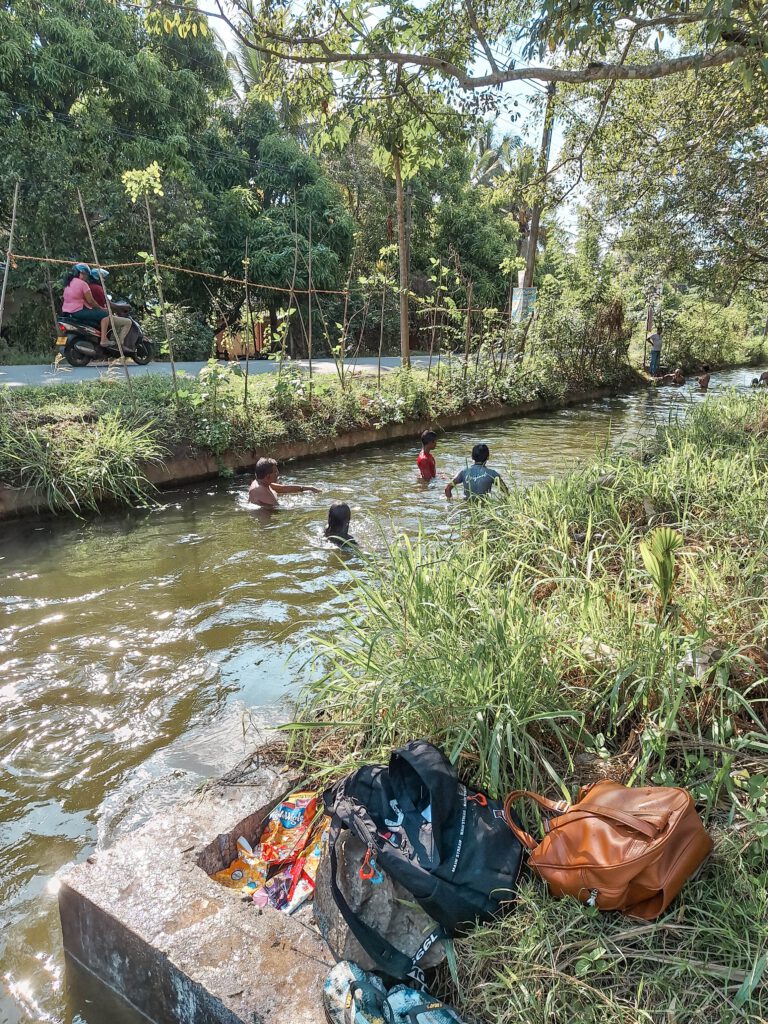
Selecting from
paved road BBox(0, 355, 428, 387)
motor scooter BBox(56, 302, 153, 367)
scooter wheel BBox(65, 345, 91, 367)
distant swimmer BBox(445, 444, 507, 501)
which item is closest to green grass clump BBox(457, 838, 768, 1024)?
distant swimmer BBox(445, 444, 507, 501)

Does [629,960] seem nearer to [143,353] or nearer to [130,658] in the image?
[130,658]

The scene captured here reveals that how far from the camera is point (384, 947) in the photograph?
1.89 m

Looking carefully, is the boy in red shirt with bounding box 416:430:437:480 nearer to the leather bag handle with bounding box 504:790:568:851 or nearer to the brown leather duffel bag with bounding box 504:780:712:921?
the leather bag handle with bounding box 504:790:568:851

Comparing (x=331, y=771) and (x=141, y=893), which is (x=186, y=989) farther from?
(x=331, y=771)

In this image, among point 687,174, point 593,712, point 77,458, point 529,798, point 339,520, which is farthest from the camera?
point 687,174

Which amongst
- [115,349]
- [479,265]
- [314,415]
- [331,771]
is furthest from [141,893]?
[479,265]

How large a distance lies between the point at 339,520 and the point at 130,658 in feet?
7.78

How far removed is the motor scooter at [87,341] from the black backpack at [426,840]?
33.7 feet

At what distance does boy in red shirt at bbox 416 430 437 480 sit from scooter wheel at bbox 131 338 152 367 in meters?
6.15

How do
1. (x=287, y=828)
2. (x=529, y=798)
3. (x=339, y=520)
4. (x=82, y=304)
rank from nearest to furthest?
(x=529, y=798), (x=287, y=828), (x=339, y=520), (x=82, y=304)

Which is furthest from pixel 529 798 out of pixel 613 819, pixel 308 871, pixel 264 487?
pixel 264 487

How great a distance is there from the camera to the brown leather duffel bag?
1.84 m

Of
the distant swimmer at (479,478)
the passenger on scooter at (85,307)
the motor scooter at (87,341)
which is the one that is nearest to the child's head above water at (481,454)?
the distant swimmer at (479,478)

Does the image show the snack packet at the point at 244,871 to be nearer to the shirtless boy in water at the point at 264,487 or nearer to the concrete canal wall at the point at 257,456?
the shirtless boy in water at the point at 264,487
